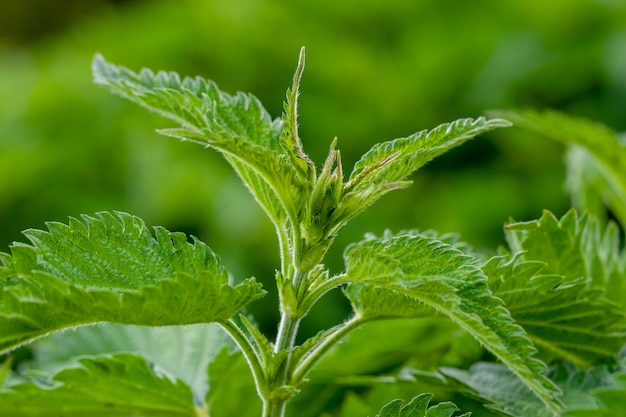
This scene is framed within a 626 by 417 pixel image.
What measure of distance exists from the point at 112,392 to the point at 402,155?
0.35 meters

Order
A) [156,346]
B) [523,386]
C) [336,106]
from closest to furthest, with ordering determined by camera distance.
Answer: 1. [523,386]
2. [156,346]
3. [336,106]

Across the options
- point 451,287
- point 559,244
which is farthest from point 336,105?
point 451,287

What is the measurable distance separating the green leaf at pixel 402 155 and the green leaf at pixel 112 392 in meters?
0.27

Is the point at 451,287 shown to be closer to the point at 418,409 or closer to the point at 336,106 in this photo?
the point at 418,409

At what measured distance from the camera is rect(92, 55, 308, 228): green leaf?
621 millimetres

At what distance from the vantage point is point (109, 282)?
64 centimetres

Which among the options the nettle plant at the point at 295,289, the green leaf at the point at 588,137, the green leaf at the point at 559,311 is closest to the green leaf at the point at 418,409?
the nettle plant at the point at 295,289

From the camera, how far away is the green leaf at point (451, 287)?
22.2 inches

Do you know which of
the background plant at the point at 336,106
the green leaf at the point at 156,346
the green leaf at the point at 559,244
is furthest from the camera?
the background plant at the point at 336,106

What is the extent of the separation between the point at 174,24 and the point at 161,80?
2336 mm

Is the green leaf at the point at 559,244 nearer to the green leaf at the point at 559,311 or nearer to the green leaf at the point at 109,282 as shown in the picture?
the green leaf at the point at 559,311

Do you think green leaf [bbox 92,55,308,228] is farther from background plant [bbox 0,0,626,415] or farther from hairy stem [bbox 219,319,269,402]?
background plant [bbox 0,0,626,415]

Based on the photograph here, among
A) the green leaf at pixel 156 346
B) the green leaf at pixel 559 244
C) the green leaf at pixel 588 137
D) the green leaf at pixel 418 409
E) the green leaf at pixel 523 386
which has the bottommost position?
the green leaf at pixel 418 409

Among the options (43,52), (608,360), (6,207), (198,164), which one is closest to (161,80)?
(608,360)
